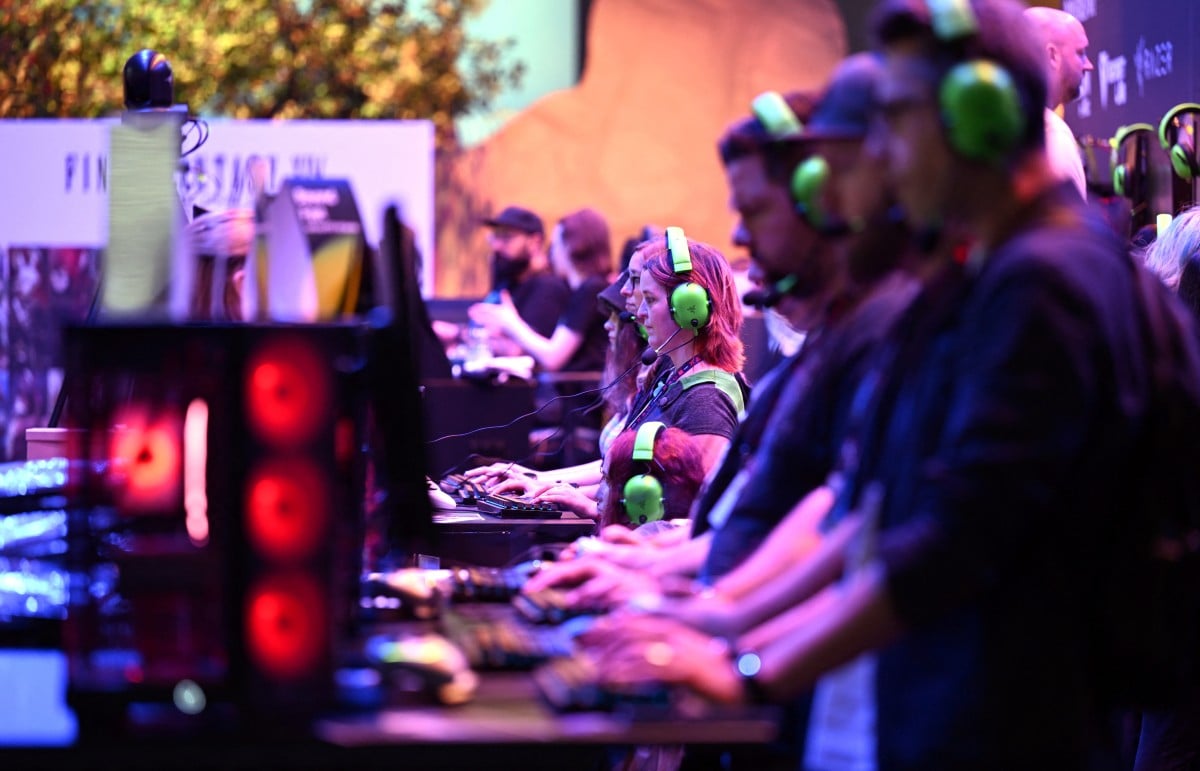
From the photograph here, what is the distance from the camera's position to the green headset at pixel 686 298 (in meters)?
3.71

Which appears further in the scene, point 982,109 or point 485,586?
point 485,586

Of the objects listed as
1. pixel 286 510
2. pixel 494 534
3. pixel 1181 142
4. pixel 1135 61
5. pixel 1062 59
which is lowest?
pixel 494 534

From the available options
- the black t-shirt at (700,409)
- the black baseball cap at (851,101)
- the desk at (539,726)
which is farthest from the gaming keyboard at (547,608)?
the black t-shirt at (700,409)

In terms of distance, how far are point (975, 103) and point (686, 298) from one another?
Answer: 204cm

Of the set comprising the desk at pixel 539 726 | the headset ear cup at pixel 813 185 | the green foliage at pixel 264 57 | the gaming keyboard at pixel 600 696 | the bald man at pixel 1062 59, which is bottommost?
the desk at pixel 539 726

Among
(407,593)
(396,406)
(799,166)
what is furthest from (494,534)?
(799,166)

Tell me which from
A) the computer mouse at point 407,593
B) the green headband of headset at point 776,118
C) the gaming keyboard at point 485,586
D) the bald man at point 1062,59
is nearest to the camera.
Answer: the green headband of headset at point 776,118

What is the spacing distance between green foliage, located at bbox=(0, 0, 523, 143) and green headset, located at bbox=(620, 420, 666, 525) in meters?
8.28

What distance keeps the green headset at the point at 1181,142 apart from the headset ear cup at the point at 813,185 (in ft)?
10.5

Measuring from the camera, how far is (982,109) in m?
1.68

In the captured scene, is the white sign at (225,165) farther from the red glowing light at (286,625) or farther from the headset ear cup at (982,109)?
the headset ear cup at (982,109)

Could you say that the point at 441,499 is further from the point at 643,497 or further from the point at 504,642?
the point at 504,642

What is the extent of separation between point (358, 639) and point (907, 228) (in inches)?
37.0

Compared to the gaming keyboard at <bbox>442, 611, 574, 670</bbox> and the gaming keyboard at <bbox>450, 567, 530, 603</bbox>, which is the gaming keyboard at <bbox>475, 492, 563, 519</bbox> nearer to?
the gaming keyboard at <bbox>450, 567, 530, 603</bbox>
